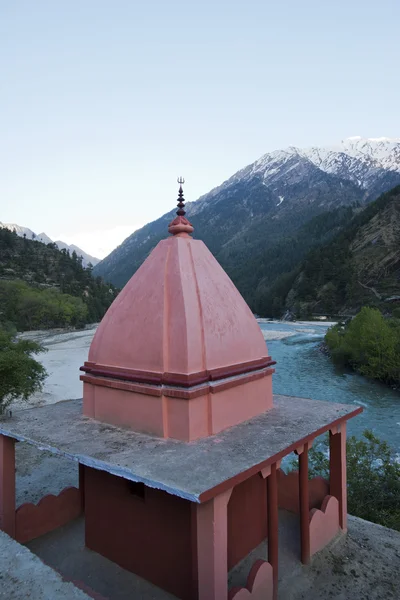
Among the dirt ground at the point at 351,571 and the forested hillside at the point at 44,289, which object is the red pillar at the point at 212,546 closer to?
the dirt ground at the point at 351,571

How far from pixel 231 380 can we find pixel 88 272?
293 feet

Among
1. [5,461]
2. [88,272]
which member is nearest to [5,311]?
[88,272]

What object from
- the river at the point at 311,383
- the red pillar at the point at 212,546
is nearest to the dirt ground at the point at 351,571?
the red pillar at the point at 212,546

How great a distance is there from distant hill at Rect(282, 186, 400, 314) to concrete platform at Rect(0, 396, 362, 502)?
5600 centimetres

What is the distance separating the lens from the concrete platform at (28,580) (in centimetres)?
317

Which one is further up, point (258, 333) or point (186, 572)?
point (258, 333)

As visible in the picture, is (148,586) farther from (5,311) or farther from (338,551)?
(5,311)

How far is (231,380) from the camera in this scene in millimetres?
5875

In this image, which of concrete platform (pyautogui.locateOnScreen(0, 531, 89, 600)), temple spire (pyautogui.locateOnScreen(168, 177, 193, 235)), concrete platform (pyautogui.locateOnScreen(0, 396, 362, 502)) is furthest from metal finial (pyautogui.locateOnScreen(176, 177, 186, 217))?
concrete platform (pyautogui.locateOnScreen(0, 531, 89, 600))

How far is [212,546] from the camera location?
170 inches

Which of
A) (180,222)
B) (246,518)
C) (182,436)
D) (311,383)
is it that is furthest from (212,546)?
(311,383)

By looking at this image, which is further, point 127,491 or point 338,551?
point 338,551

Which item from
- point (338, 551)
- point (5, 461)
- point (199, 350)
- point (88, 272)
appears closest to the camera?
point (199, 350)

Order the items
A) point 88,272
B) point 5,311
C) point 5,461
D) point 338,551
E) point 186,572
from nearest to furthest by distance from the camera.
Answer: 1. point 186,572
2. point 5,461
3. point 338,551
4. point 5,311
5. point 88,272
